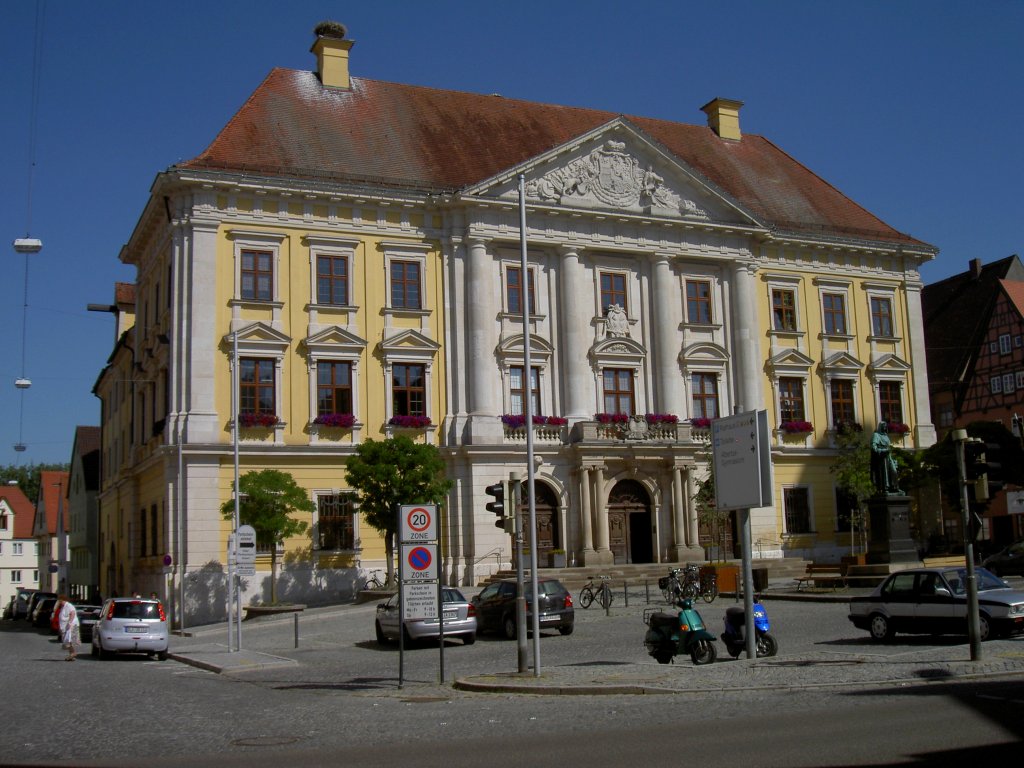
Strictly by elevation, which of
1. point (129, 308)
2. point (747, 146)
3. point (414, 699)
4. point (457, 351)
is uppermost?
point (747, 146)

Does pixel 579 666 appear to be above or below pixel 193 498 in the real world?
below

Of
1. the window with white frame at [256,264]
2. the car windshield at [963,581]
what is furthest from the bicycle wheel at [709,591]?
Answer: the window with white frame at [256,264]

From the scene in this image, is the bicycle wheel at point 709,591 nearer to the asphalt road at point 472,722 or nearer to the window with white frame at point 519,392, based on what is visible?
the asphalt road at point 472,722

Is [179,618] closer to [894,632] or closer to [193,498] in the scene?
[193,498]

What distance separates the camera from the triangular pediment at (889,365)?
170 feet


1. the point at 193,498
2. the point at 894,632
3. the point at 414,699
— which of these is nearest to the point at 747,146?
the point at 193,498

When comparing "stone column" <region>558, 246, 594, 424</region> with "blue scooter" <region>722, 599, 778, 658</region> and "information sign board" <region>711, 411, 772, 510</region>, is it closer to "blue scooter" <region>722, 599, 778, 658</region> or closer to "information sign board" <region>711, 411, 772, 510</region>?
"information sign board" <region>711, 411, 772, 510</region>

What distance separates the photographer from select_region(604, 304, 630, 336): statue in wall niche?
154 ft

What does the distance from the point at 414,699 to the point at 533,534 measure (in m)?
4.26

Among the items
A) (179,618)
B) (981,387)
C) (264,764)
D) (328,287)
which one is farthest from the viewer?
(981,387)

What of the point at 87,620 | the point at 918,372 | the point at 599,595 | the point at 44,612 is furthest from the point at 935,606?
the point at 44,612

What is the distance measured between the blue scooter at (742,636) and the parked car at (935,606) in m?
3.39

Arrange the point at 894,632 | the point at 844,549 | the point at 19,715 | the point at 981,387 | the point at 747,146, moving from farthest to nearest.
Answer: the point at 981,387
the point at 747,146
the point at 844,549
the point at 894,632
the point at 19,715

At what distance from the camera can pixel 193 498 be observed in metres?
40.0
